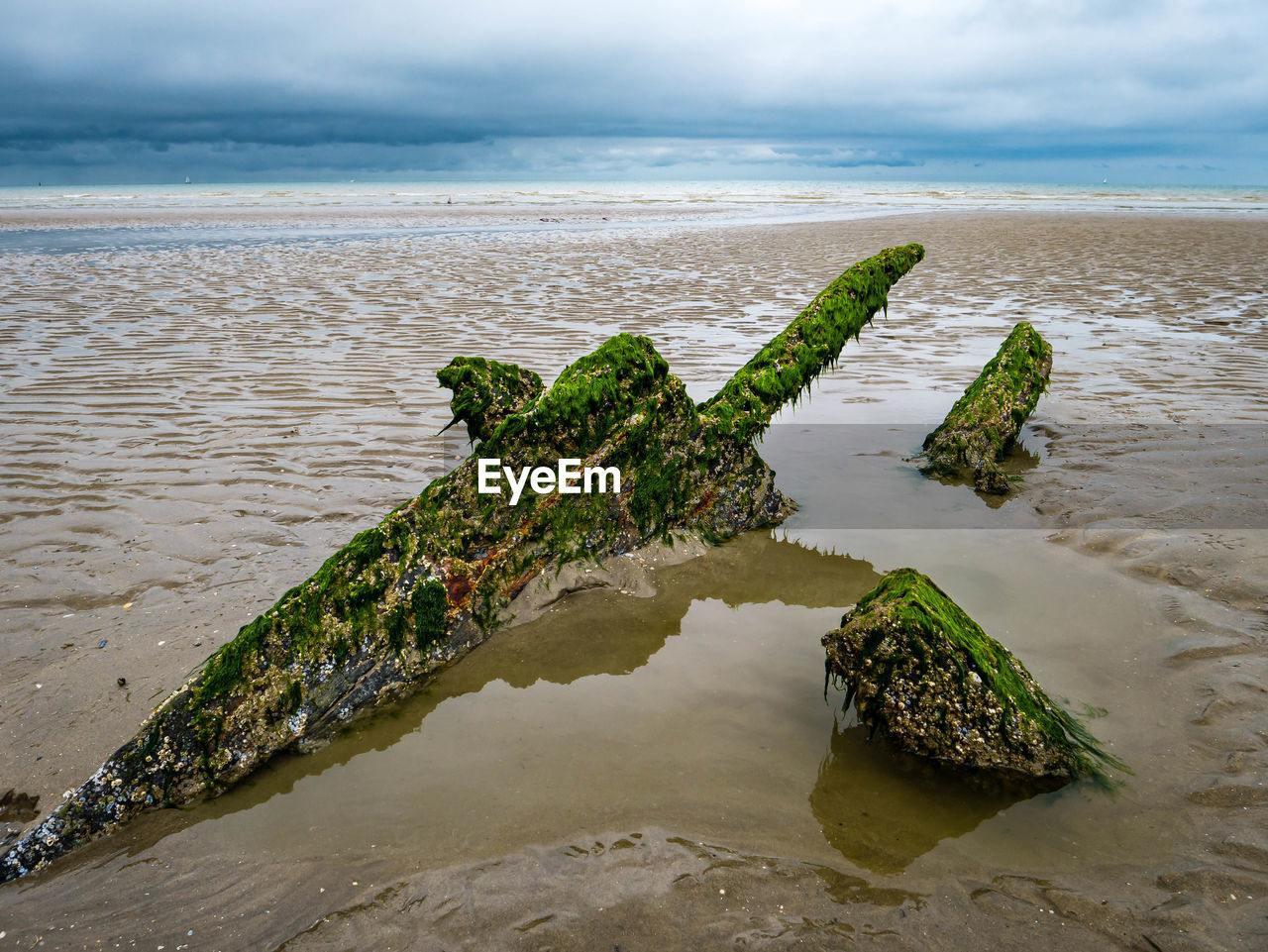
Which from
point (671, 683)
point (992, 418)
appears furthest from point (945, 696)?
point (992, 418)

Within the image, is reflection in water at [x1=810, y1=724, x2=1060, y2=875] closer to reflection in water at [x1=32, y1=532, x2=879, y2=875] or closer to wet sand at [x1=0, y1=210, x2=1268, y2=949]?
wet sand at [x1=0, y1=210, x2=1268, y2=949]

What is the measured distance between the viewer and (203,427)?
813 cm

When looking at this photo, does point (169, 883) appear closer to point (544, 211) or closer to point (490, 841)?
point (490, 841)

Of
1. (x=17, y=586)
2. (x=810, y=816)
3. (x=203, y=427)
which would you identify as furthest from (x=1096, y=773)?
(x=203, y=427)

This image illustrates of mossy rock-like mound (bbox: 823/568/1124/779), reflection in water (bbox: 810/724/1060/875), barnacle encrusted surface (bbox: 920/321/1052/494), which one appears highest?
barnacle encrusted surface (bbox: 920/321/1052/494)

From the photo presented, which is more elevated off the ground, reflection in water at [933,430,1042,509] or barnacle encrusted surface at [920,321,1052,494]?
barnacle encrusted surface at [920,321,1052,494]

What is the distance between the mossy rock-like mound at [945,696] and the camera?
3.54 metres

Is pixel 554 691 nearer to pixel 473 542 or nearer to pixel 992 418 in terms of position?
pixel 473 542

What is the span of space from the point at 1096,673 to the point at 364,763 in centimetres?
387

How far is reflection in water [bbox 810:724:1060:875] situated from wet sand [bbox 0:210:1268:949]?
16 mm

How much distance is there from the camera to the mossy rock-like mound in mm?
3545

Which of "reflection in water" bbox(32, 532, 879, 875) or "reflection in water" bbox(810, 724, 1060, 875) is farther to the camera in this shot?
"reflection in water" bbox(32, 532, 879, 875)

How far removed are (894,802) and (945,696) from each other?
0.52 metres

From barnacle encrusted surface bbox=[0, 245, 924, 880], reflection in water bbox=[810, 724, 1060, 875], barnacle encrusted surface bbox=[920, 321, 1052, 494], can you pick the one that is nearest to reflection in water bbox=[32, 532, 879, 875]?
barnacle encrusted surface bbox=[0, 245, 924, 880]
